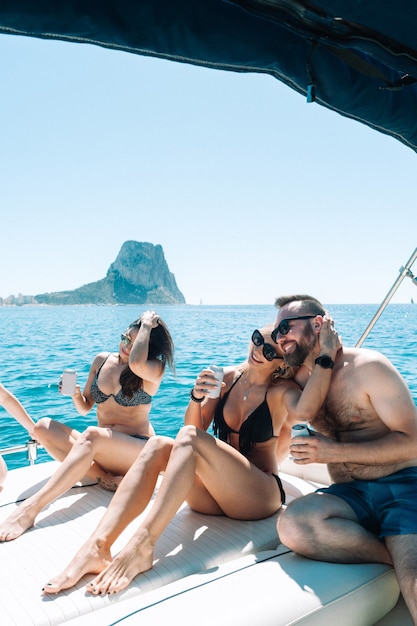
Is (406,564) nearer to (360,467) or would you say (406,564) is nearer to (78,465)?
(360,467)

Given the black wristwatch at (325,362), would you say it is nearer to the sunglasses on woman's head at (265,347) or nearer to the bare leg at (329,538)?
the sunglasses on woman's head at (265,347)

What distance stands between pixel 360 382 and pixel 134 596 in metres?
1.15

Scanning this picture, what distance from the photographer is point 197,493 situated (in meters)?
2.31

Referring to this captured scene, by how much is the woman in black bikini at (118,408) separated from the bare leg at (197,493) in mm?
499

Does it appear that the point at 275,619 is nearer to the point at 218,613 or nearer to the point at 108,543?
the point at 218,613

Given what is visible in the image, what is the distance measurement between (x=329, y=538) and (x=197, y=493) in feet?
2.19

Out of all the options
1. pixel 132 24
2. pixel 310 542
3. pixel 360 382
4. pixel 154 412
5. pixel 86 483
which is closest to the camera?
pixel 132 24

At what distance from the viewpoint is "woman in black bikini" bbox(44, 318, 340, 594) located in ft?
6.03

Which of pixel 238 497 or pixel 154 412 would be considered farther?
Result: pixel 154 412

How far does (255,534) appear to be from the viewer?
2.12 m

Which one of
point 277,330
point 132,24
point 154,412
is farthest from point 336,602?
point 154,412

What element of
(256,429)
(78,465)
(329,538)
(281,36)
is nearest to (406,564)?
(329,538)

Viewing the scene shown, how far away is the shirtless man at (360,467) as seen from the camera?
185cm

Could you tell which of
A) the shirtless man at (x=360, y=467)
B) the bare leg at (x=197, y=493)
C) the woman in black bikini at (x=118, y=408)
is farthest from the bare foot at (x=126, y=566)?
the woman in black bikini at (x=118, y=408)
